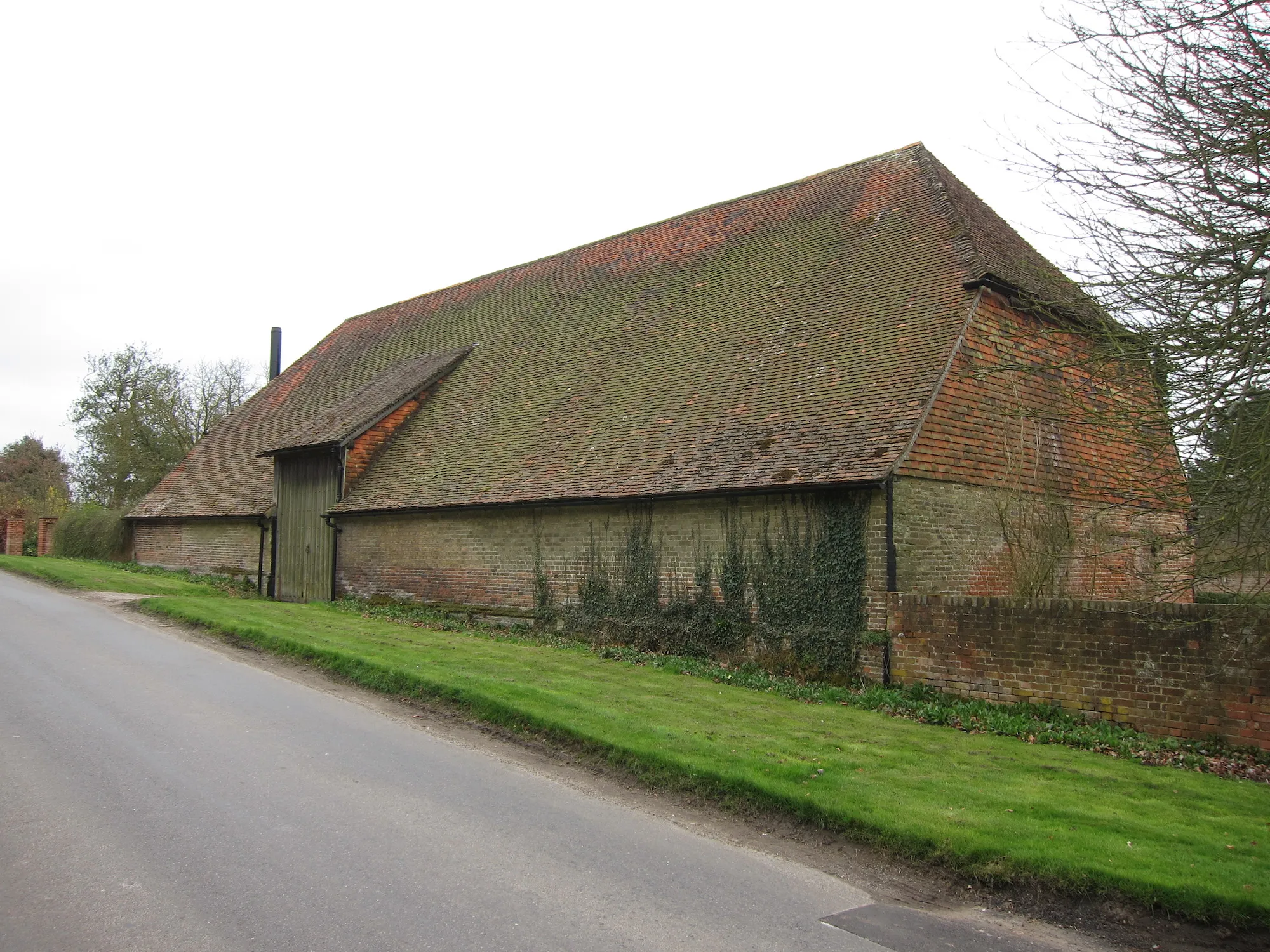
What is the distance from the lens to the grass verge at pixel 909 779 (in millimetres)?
5465

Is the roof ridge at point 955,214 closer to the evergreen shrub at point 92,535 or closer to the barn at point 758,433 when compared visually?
the barn at point 758,433

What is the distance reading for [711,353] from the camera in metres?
16.4

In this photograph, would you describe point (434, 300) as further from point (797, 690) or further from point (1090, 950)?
point (1090, 950)

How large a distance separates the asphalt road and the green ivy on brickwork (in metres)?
5.47

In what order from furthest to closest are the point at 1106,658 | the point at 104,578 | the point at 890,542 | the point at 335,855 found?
the point at 104,578 < the point at 890,542 < the point at 1106,658 < the point at 335,855

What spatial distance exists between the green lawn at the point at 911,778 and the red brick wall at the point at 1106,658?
0.91m

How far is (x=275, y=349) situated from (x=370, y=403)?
50.3ft

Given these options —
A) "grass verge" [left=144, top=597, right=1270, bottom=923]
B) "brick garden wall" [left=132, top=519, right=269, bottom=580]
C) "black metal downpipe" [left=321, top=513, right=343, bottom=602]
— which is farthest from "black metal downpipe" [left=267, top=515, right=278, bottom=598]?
"grass verge" [left=144, top=597, right=1270, bottom=923]

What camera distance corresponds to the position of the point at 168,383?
152 feet

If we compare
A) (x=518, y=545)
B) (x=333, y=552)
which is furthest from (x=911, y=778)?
(x=333, y=552)

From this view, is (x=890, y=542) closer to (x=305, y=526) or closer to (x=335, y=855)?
(x=335, y=855)

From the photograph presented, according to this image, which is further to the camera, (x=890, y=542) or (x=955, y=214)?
(x=955, y=214)

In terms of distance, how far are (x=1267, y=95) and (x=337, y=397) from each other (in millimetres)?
23450

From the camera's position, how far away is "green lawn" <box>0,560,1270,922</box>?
5.48 meters
